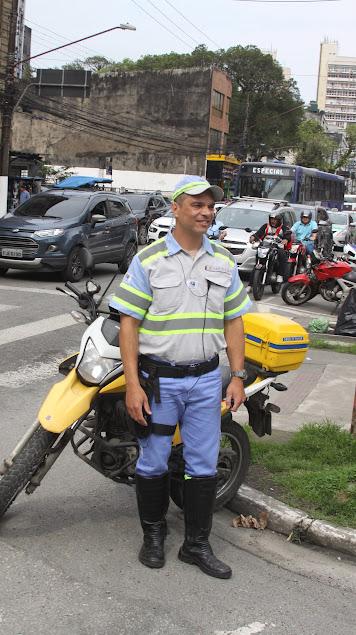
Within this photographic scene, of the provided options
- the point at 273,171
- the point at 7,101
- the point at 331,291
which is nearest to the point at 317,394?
the point at 331,291

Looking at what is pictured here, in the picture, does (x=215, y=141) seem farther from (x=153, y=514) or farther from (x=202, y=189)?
(x=153, y=514)

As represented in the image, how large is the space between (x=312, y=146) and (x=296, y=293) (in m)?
60.9

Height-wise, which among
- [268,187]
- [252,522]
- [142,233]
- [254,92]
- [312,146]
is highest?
[254,92]

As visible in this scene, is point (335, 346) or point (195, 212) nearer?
point (195, 212)

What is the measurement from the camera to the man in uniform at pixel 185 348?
10.5 ft

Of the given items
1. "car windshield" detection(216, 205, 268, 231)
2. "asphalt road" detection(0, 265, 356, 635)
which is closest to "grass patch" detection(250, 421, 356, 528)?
"asphalt road" detection(0, 265, 356, 635)

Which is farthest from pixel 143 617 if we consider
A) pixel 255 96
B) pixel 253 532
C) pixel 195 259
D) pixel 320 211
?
pixel 255 96

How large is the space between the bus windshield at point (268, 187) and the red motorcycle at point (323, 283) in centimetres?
1408

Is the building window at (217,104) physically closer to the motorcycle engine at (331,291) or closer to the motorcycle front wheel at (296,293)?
the motorcycle front wheel at (296,293)

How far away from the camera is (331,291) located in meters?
12.3

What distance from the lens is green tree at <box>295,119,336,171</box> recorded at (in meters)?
70.1

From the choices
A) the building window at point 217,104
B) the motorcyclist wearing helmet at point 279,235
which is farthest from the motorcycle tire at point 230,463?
the building window at point 217,104

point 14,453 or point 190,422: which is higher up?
point 190,422

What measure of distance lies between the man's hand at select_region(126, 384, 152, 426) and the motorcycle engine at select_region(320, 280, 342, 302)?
9.47 meters
